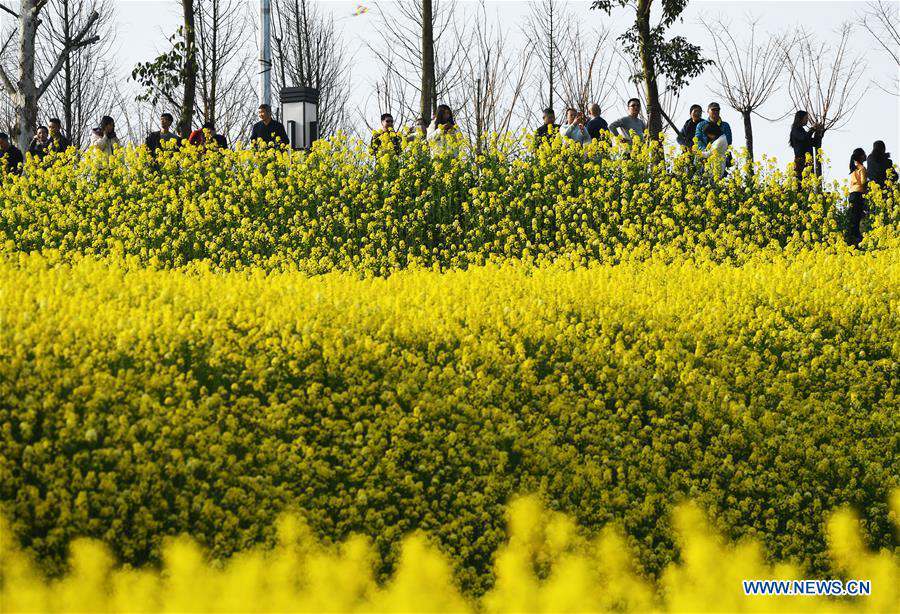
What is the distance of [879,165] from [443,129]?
529 cm

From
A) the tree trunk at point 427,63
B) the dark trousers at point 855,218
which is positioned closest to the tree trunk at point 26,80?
the tree trunk at point 427,63

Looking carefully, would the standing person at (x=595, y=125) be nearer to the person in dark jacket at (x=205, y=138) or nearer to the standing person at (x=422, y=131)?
the standing person at (x=422, y=131)

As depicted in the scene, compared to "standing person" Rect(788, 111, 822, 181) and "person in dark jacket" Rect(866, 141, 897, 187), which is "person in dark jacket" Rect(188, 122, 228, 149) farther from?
"person in dark jacket" Rect(866, 141, 897, 187)

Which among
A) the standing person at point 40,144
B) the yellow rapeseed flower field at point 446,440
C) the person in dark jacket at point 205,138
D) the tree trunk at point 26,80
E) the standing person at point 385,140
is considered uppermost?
the tree trunk at point 26,80

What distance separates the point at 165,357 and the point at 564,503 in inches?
71.4

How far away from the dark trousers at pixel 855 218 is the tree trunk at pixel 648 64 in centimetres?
330

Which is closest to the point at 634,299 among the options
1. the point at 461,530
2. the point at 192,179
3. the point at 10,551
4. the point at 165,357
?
the point at 461,530

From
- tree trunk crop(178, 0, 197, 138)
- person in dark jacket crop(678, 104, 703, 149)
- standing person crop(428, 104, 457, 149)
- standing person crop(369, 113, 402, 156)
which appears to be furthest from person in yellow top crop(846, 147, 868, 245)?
tree trunk crop(178, 0, 197, 138)

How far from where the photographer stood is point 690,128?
37.0 ft

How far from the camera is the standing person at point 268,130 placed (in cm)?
1104

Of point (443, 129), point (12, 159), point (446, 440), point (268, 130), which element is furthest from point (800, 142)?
point (12, 159)

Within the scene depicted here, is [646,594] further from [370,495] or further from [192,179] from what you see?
[192,179]

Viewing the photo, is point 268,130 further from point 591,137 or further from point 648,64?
point 648,64

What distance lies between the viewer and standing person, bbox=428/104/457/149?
10484 mm
